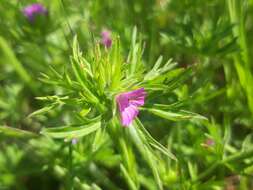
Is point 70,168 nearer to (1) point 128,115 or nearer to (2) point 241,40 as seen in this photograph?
(1) point 128,115

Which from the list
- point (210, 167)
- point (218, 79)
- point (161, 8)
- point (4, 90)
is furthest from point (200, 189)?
point (4, 90)

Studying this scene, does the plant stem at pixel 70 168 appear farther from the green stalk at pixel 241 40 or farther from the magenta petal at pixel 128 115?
the green stalk at pixel 241 40

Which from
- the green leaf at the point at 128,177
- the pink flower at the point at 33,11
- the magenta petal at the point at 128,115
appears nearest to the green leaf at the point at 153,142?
the magenta petal at the point at 128,115

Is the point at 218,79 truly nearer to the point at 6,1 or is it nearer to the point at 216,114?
the point at 216,114

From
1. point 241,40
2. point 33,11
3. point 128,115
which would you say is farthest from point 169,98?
point 33,11

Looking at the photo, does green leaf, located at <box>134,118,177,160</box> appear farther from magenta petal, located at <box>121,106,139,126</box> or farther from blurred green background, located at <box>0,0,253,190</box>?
blurred green background, located at <box>0,0,253,190</box>

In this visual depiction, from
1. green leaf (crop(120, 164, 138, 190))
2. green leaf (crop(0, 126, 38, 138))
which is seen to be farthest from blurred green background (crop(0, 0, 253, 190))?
green leaf (crop(120, 164, 138, 190))
